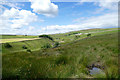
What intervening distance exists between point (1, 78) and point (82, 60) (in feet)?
12.2

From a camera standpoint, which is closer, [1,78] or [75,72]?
[1,78]

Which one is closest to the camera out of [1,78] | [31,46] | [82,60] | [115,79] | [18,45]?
[1,78]

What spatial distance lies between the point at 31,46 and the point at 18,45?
16.8 m

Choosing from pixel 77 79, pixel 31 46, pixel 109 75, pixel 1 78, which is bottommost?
pixel 31 46

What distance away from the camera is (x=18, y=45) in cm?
9700

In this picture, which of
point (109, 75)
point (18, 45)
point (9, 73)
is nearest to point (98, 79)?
point (109, 75)

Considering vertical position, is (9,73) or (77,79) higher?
(9,73)

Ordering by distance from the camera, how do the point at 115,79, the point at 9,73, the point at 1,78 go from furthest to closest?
the point at 115,79, the point at 9,73, the point at 1,78

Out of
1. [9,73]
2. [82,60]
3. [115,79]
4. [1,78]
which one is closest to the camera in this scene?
[1,78]

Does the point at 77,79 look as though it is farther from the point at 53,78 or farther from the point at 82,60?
the point at 82,60

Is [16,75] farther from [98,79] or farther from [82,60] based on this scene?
[82,60]

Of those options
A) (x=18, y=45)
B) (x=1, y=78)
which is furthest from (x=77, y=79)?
(x=18, y=45)

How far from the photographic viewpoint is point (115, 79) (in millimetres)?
2396

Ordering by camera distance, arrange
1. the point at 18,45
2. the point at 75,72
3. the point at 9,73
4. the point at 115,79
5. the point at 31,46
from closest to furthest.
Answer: the point at 9,73
the point at 115,79
the point at 75,72
the point at 18,45
the point at 31,46
